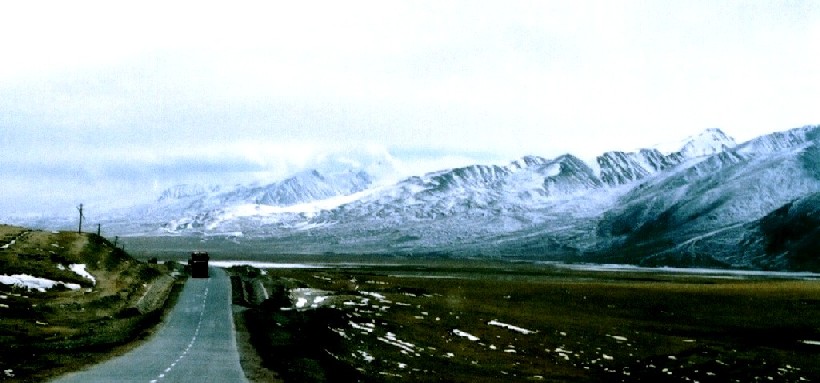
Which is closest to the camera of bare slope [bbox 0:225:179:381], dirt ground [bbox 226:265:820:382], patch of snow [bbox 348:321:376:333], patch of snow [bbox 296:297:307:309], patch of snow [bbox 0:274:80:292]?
bare slope [bbox 0:225:179:381]

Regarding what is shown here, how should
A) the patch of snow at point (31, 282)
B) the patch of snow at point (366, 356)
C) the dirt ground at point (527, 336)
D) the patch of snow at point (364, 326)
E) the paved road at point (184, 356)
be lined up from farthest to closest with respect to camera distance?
the patch of snow at point (31, 282) < the patch of snow at point (364, 326) < the patch of snow at point (366, 356) < the dirt ground at point (527, 336) < the paved road at point (184, 356)

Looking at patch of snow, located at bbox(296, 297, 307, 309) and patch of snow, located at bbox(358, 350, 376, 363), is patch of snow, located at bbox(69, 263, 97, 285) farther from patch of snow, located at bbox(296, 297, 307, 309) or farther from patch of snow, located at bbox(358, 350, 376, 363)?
patch of snow, located at bbox(358, 350, 376, 363)

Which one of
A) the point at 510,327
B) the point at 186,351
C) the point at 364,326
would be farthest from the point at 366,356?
the point at 510,327

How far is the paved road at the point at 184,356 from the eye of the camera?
40281 millimetres


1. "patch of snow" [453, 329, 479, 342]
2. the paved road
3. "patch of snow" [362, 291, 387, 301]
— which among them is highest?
"patch of snow" [362, 291, 387, 301]

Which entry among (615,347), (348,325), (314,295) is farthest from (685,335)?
(314,295)

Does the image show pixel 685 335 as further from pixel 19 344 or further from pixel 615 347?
pixel 19 344

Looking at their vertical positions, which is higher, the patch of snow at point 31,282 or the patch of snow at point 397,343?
the patch of snow at point 31,282

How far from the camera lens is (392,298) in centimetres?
10569

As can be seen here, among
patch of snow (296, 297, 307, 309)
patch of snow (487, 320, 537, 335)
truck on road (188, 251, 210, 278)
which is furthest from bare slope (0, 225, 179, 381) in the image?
patch of snow (487, 320, 537, 335)

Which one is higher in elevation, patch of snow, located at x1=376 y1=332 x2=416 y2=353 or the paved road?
the paved road

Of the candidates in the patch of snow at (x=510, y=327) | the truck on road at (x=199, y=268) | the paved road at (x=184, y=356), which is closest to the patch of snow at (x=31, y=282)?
the paved road at (x=184, y=356)

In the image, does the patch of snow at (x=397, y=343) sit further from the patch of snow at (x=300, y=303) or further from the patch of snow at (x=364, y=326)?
the patch of snow at (x=300, y=303)

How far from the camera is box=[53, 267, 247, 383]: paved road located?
132 ft
